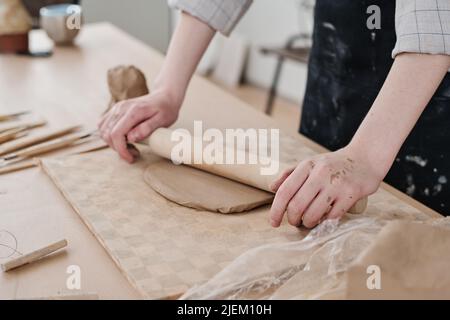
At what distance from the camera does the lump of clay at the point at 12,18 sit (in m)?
1.72

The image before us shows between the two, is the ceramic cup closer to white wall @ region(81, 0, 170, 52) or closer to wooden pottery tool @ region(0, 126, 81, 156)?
wooden pottery tool @ region(0, 126, 81, 156)

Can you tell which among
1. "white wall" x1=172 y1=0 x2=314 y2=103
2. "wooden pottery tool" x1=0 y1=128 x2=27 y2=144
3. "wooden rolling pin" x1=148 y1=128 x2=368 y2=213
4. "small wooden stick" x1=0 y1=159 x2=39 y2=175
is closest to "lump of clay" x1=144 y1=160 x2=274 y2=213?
"wooden rolling pin" x1=148 y1=128 x2=368 y2=213

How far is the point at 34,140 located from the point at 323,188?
63 centimetres

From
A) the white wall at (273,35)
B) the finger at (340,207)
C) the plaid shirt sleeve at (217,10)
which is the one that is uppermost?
the plaid shirt sleeve at (217,10)

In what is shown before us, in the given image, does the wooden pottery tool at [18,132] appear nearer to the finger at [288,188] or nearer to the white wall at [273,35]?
the finger at [288,188]

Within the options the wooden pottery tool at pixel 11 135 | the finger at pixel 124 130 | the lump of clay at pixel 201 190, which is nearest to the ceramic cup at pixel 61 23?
the wooden pottery tool at pixel 11 135

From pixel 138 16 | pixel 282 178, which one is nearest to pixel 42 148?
pixel 282 178

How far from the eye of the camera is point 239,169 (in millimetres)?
993

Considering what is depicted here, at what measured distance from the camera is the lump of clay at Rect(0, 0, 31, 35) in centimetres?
172

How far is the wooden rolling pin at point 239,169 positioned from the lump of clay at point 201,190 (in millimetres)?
12

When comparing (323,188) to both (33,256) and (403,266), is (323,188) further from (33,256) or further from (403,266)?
(33,256)

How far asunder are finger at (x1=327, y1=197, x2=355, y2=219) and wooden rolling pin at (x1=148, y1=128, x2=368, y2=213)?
1.5 inches
